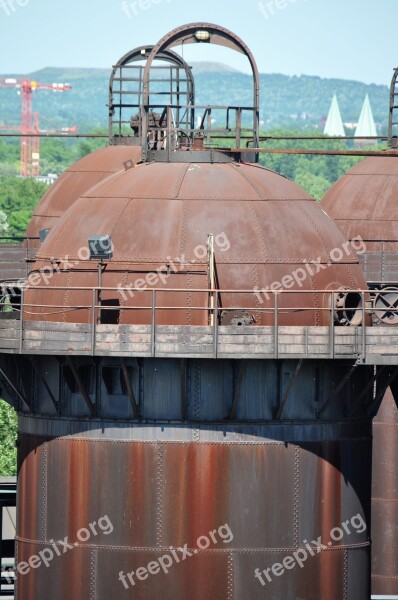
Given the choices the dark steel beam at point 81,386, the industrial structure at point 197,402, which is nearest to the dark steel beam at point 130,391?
the industrial structure at point 197,402

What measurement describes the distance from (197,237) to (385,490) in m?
14.2

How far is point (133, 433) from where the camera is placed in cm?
3778

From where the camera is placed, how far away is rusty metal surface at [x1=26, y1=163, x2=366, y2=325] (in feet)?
124

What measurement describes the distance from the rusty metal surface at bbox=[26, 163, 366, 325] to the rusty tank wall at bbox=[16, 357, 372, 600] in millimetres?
1217

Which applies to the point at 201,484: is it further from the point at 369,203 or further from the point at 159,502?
the point at 369,203

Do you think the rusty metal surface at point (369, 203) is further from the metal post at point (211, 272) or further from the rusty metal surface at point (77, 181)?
the metal post at point (211, 272)

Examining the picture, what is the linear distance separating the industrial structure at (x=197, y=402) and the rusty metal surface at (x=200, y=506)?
0.04 meters

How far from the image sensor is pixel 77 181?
56969 millimetres

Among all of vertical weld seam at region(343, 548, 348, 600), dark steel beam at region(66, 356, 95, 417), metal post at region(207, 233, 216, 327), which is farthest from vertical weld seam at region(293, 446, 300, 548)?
dark steel beam at region(66, 356, 95, 417)

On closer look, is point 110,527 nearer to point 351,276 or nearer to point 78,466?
point 78,466

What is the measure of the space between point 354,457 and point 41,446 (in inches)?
241

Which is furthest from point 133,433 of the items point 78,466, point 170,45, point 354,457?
point 170,45

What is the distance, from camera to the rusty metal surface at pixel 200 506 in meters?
37.6

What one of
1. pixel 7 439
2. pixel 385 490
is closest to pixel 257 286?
pixel 385 490
